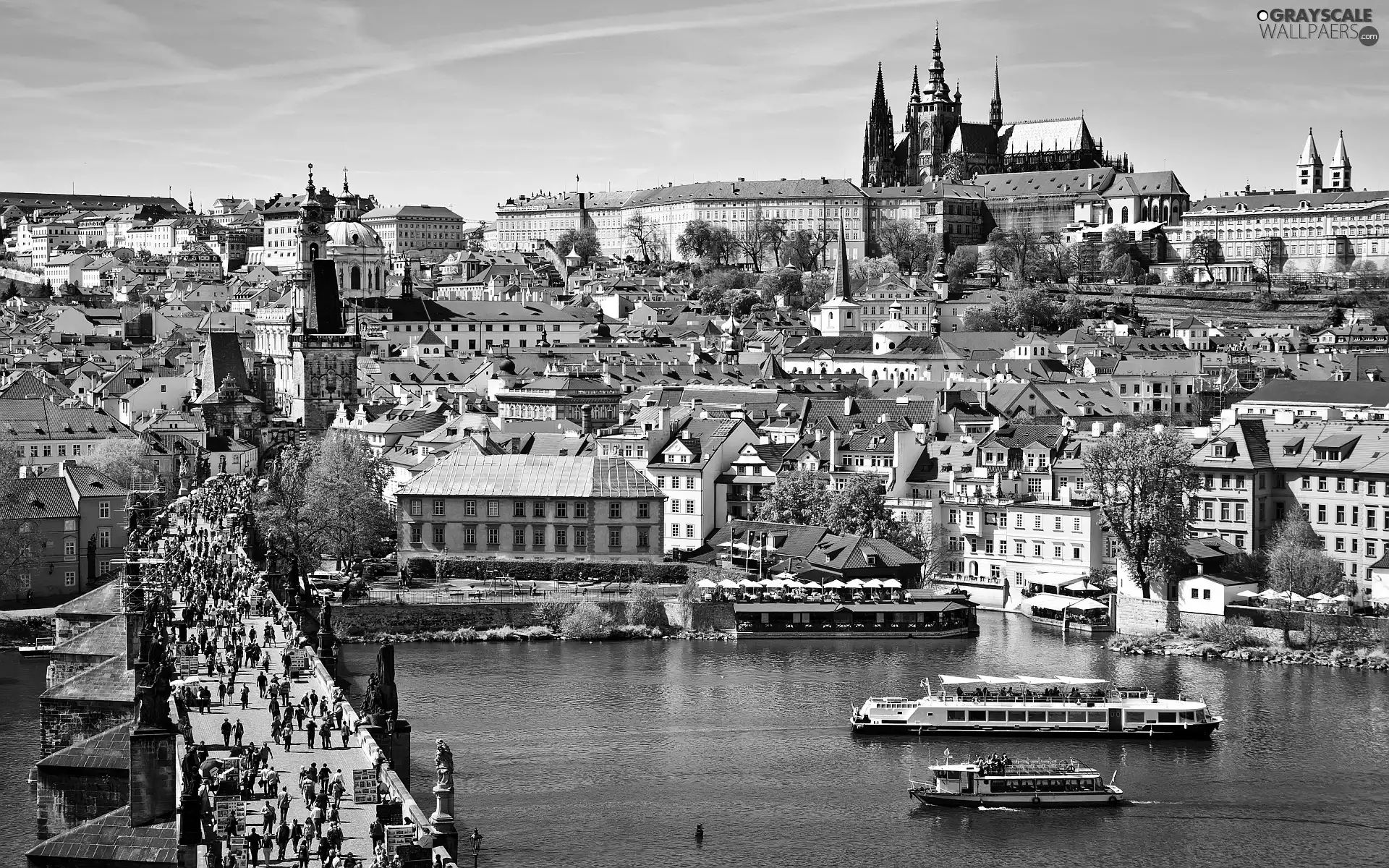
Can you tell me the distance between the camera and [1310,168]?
14525cm

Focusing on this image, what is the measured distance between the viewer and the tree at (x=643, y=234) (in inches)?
6097

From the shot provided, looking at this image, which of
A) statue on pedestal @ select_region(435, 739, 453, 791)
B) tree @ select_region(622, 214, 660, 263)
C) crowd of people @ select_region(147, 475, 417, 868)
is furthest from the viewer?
tree @ select_region(622, 214, 660, 263)

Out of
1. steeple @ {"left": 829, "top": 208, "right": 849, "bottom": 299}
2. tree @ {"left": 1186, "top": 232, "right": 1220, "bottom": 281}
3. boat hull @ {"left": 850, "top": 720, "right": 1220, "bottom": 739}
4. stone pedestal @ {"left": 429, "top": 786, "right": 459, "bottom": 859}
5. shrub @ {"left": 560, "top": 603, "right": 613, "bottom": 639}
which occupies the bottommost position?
boat hull @ {"left": 850, "top": 720, "right": 1220, "bottom": 739}

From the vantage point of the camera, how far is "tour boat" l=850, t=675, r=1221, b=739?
33.8m

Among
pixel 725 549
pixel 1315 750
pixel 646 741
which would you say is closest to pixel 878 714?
pixel 646 741

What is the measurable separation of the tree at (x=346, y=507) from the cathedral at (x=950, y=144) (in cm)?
10334

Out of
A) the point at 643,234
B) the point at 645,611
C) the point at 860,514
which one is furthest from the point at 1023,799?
the point at 643,234

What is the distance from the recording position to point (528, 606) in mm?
44156

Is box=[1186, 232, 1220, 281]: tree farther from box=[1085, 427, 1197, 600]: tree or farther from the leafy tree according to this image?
box=[1085, 427, 1197, 600]: tree

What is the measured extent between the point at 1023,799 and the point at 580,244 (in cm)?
12845

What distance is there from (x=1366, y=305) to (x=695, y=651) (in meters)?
81.4

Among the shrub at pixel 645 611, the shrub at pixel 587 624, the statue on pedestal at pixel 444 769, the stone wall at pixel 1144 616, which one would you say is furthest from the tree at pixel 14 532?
the statue on pedestal at pixel 444 769

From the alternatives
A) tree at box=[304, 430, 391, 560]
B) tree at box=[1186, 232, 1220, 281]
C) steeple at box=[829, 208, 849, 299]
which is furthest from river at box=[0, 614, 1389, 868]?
tree at box=[1186, 232, 1220, 281]

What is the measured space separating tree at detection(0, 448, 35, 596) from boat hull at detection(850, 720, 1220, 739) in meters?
18.7
